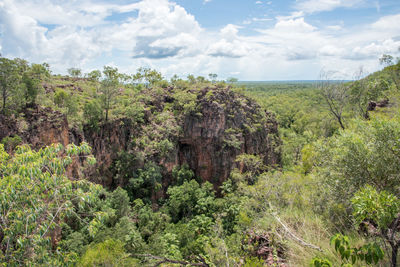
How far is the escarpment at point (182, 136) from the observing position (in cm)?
1930

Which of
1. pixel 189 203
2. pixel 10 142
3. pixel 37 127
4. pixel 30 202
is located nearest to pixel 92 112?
pixel 37 127

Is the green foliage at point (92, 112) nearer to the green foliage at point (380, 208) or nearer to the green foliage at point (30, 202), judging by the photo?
the green foliage at point (30, 202)

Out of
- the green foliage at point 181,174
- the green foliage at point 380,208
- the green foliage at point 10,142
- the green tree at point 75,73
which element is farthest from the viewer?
the green tree at point 75,73

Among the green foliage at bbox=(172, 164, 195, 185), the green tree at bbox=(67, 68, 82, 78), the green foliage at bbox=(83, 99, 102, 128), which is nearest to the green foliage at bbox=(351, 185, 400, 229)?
the green foliage at bbox=(83, 99, 102, 128)

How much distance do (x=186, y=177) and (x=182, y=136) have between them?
Result: 4.34m

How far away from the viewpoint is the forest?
438cm

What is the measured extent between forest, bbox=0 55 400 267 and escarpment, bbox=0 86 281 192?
0.12 meters

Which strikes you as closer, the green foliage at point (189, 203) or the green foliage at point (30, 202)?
the green foliage at point (30, 202)

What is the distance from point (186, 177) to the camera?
2200cm

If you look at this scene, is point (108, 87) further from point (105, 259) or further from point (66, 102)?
point (105, 259)

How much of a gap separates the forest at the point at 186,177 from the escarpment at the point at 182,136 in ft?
0.39

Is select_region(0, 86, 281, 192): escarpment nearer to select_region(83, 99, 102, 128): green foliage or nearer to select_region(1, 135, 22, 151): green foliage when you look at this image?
select_region(83, 99, 102, 128): green foliage

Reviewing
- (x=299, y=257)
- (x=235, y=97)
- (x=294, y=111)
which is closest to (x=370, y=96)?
(x=235, y=97)

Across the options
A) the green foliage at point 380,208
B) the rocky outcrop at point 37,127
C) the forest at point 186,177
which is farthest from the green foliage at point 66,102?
the green foliage at point 380,208
